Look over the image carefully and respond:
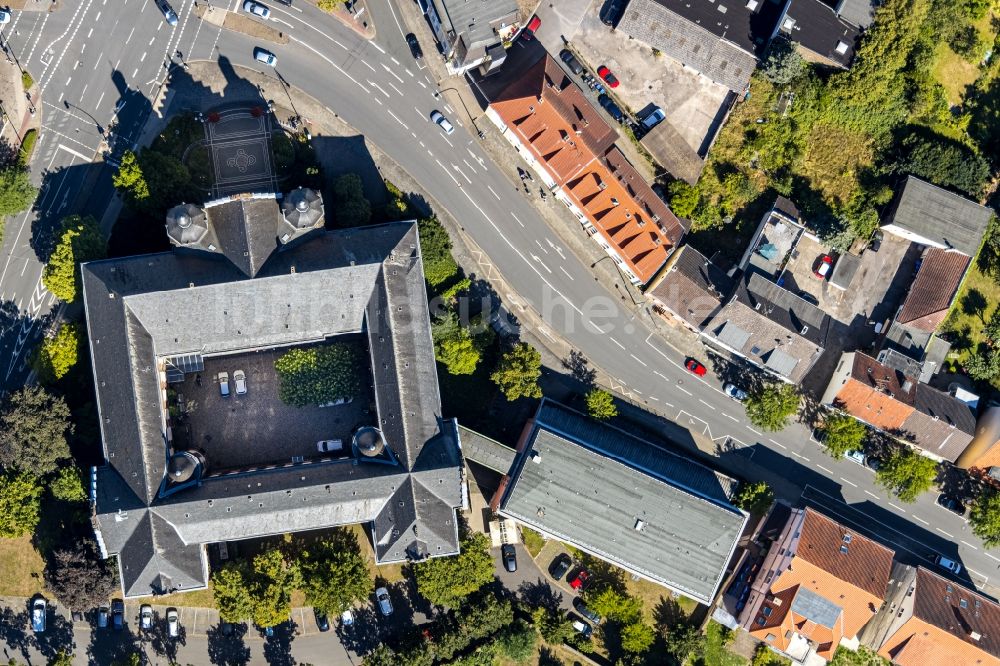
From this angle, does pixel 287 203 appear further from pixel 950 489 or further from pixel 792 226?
pixel 950 489

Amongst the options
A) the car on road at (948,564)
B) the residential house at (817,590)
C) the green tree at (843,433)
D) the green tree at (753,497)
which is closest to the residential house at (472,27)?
the green tree at (753,497)

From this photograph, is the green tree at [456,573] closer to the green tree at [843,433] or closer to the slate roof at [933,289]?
the green tree at [843,433]

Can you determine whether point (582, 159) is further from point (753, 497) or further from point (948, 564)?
point (948, 564)

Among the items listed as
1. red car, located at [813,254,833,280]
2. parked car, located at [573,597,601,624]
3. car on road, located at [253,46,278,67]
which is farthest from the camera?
red car, located at [813,254,833,280]

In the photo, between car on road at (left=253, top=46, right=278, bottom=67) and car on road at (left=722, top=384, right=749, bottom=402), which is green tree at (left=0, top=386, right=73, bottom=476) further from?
car on road at (left=722, top=384, right=749, bottom=402)

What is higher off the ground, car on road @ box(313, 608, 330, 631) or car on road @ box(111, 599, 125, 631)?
car on road @ box(313, 608, 330, 631)

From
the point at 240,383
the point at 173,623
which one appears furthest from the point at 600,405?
the point at 173,623

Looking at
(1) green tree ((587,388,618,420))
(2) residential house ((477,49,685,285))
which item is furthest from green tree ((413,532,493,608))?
(2) residential house ((477,49,685,285))

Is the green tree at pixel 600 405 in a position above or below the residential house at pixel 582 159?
below

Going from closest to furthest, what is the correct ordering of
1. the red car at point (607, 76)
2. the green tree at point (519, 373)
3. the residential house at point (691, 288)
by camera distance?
the green tree at point (519, 373) → the residential house at point (691, 288) → the red car at point (607, 76)
